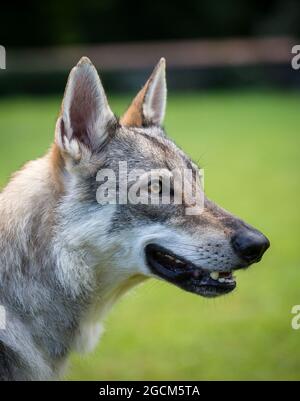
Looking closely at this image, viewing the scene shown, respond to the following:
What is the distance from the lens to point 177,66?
2573 cm

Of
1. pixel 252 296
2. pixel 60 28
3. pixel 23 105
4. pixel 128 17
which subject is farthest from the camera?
pixel 128 17

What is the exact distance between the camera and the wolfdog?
12.2ft

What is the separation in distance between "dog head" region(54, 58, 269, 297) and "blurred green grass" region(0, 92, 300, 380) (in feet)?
1.55

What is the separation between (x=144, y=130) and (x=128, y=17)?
1164 inches

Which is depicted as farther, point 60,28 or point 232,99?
point 60,28

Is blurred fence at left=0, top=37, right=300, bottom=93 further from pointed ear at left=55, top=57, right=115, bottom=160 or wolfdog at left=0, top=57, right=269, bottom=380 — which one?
wolfdog at left=0, top=57, right=269, bottom=380

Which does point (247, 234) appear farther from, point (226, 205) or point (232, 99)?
point (232, 99)

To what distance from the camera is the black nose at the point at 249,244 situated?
147 inches

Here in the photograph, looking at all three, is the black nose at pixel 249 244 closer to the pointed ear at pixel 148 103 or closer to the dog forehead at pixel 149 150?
the dog forehead at pixel 149 150

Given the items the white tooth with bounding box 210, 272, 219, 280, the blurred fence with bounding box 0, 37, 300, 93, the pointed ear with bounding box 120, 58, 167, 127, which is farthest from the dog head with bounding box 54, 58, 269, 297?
the blurred fence with bounding box 0, 37, 300, 93

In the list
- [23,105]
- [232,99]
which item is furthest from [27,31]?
[232,99]

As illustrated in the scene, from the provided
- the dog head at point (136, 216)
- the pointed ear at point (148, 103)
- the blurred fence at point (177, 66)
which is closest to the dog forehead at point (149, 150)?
the dog head at point (136, 216)

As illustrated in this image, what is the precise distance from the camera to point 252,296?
7559 mm
